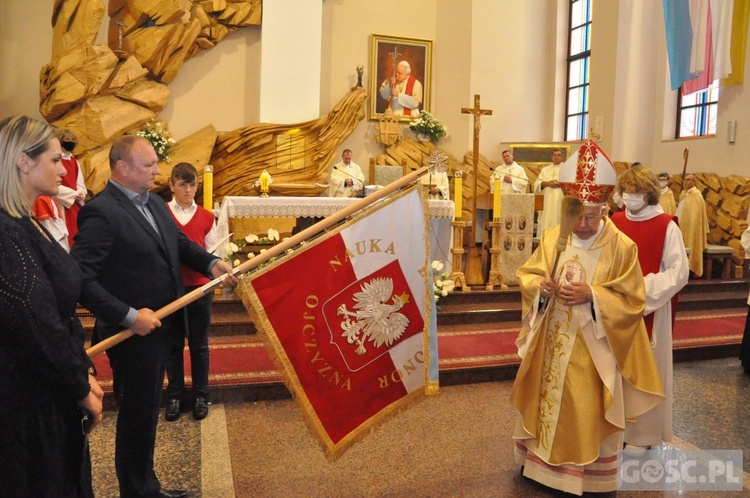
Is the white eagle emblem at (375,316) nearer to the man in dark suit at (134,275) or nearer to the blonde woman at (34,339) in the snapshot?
the man in dark suit at (134,275)

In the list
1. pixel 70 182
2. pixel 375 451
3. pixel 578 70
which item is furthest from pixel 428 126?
pixel 375 451

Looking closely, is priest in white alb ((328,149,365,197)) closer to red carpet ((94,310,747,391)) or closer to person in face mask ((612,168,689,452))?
red carpet ((94,310,747,391))

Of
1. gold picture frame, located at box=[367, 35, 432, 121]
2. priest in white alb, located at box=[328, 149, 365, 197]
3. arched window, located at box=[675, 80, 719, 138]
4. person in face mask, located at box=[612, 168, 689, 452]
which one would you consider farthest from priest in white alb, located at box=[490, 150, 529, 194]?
person in face mask, located at box=[612, 168, 689, 452]

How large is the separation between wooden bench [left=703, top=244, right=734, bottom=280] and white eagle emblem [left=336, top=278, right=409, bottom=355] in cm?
811

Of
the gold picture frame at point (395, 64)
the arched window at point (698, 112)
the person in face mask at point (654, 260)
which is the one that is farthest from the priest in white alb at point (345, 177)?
the arched window at point (698, 112)

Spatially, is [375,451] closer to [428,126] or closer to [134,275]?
[134,275]

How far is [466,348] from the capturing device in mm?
5730

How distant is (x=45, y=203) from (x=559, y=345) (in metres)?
3.53

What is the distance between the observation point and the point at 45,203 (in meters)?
4.30

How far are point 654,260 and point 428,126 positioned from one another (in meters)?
8.44

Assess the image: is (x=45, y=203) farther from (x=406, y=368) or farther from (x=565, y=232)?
(x=565, y=232)

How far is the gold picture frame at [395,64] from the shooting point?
38.4ft

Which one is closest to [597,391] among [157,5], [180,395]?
[180,395]

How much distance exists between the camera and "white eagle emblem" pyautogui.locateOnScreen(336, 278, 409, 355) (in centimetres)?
266
